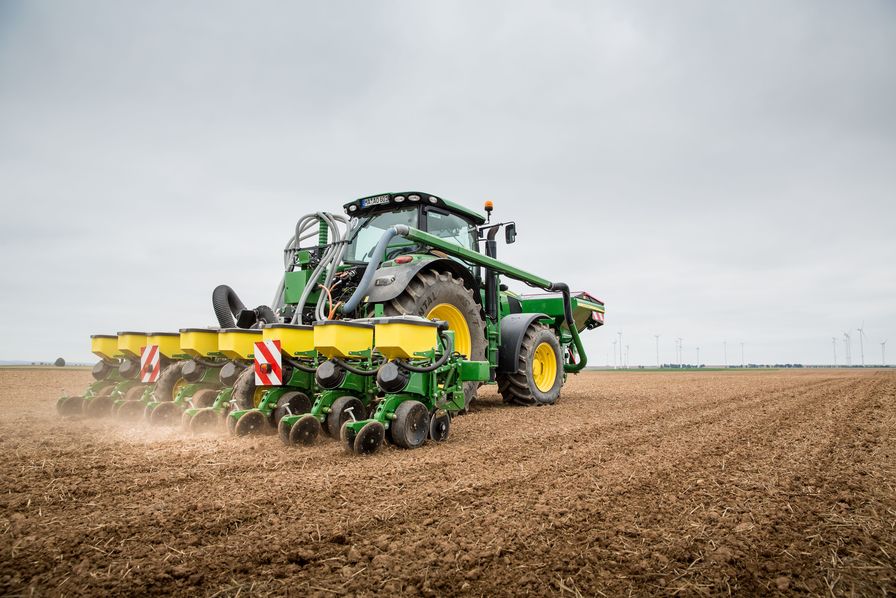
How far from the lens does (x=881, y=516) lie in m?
2.67

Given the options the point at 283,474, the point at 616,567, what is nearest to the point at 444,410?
the point at 283,474

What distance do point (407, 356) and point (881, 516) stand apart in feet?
10.2

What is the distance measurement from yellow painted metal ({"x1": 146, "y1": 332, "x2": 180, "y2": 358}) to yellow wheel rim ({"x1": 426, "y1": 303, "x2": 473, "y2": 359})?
10.4ft

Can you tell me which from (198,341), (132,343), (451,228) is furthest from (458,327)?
(132,343)

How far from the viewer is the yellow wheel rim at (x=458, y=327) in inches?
248

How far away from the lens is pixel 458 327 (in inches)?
256

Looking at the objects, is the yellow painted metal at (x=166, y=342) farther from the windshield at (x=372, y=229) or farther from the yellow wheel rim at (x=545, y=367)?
the yellow wheel rim at (x=545, y=367)

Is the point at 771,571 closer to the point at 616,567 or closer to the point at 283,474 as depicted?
the point at 616,567

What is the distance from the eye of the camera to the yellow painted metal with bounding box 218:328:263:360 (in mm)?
5543

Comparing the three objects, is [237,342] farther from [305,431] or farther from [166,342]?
[305,431]

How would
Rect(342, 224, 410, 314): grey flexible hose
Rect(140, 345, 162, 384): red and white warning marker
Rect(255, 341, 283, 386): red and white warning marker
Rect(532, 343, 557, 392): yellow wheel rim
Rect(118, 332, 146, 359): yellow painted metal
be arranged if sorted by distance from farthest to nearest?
Rect(532, 343, 557, 392): yellow wheel rim < Rect(118, 332, 146, 359): yellow painted metal < Rect(140, 345, 162, 384): red and white warning marker < Rect(342, 224, 410, 314): grey flexible hose < Rect(255, 341, 283, 386): red and white warning marker

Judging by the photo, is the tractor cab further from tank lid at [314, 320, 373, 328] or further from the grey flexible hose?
tank lid at [314, 320, 373, 328]

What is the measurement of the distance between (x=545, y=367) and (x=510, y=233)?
7.88 ft

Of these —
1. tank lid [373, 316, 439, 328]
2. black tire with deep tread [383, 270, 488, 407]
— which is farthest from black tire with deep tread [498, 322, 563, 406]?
tank lid [373, 316, 439, 328]
